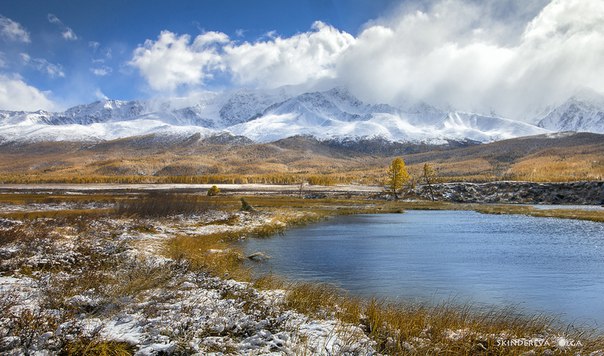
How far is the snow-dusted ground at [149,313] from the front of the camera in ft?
30.0

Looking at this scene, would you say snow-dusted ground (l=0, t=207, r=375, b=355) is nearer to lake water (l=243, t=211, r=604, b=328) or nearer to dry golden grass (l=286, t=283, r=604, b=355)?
dry golden grass (l=286, t=283, r=604, b=355)

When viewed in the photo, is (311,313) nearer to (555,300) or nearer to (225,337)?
(225,337)

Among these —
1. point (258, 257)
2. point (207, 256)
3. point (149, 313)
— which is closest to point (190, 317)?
point (149, 313)

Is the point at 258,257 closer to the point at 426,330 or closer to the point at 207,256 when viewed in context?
the point at 207,256

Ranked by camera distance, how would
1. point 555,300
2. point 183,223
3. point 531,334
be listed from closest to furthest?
point 531,334 < point 555,300 < point 183,223

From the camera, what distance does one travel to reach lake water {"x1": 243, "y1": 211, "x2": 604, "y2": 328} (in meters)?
18.5

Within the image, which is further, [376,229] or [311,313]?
[376,229]

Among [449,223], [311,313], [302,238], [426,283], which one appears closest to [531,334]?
[311,313]

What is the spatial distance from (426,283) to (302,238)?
1799 cm

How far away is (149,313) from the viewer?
11047mm

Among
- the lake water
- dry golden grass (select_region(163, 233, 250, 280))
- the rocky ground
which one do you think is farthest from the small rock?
the rocky ground

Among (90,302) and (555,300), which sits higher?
(90,302)

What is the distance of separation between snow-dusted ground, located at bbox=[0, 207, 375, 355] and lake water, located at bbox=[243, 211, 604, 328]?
8014 millimetres

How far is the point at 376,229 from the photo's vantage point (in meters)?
46.5
